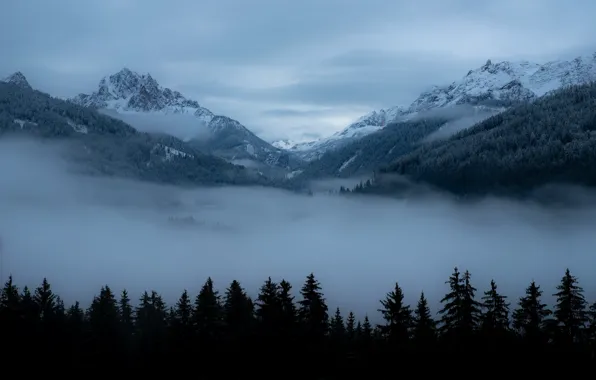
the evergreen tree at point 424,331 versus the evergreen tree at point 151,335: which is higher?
the evergreen tree at point 424,331

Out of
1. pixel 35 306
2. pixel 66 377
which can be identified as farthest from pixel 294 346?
pixel 35 306

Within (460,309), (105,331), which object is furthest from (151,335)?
(460,309)

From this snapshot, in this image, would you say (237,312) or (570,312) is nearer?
(570,312)

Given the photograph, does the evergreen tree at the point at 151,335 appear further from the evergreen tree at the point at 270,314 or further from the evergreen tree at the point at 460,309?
the evergreen tree at the point at 460,309

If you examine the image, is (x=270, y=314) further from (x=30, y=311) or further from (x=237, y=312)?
(x=30, y=311)

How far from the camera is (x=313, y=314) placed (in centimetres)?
4838

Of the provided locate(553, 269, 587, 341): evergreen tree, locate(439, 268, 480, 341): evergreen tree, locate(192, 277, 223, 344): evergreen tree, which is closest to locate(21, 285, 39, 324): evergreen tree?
locate(192, 277, 223, 344): evergreen tree

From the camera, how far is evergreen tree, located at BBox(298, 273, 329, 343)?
45875mm

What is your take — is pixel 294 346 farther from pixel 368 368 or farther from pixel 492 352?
pixel 492 352

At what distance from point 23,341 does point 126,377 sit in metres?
6.69

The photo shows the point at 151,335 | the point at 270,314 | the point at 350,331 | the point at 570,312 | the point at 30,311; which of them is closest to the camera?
the point at 270,314

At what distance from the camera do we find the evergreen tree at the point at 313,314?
45.9 metres

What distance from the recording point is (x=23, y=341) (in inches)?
1773

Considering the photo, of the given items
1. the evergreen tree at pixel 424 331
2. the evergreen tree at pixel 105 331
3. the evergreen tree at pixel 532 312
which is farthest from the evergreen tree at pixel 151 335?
the evergreen tree at pixel 532 312
